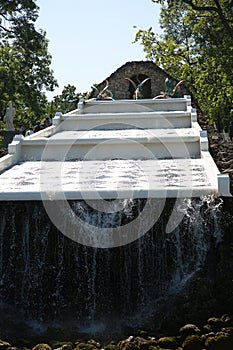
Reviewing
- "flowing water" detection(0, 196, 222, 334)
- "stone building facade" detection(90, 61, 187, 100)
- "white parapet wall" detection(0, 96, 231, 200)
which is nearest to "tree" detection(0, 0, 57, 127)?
"stone building facade" detection(90, 61, 187, 100)


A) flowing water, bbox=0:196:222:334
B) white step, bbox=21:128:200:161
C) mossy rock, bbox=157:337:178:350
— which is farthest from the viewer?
white step, bbox=21:128:200:161

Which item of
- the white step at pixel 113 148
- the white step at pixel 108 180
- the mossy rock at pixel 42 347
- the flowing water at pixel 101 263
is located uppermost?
the white step at pixel 113 148

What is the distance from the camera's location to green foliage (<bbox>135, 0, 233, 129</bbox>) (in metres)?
29.2

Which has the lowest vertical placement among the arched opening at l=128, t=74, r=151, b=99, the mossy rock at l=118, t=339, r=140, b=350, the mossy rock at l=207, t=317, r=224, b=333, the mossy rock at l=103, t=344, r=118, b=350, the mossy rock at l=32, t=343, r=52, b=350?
the mossy rock at l=103, t=344, r=118, b=350

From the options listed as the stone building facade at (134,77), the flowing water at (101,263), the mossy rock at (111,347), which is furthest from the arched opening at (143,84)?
the mossy rock at (111,347)

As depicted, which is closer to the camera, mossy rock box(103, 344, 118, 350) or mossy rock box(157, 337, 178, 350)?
A: mossy rock box(157, 337, 178, 350)

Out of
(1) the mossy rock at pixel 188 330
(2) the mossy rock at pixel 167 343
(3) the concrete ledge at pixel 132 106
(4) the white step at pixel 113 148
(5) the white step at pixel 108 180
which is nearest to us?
(2) the mossy rock at pixel 167 343

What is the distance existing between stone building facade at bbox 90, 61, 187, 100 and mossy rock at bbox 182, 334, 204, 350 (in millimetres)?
20319

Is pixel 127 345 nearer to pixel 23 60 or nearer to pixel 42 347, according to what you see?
pixel 42 347

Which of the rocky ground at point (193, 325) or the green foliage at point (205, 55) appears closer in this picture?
the rocky ground at point (193, 325)

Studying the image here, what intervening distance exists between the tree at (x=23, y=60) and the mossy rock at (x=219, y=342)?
76.8ft

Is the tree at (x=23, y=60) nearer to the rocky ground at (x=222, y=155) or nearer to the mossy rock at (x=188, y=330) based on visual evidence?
the rocky ground at (x=222, y=155)

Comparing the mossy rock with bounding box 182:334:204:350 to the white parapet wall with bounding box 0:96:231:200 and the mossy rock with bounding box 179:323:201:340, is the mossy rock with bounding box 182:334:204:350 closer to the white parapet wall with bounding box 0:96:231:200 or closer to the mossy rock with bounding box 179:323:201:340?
the mossy rock with bounding box 179:323:201:340

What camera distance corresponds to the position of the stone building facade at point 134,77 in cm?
2778
